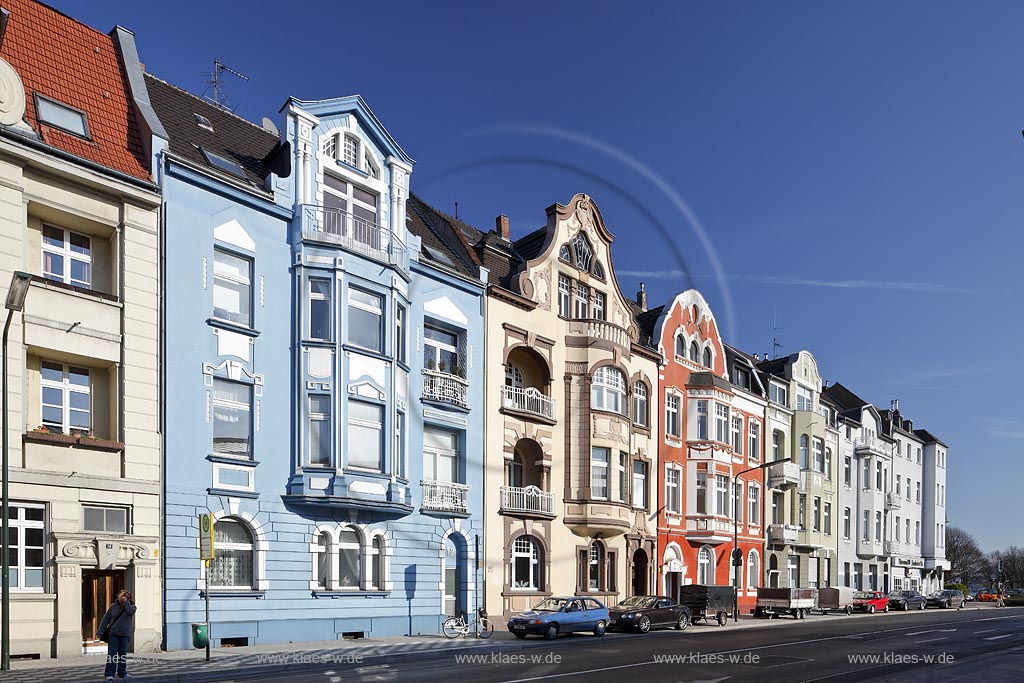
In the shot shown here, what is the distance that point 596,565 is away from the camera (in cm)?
4294

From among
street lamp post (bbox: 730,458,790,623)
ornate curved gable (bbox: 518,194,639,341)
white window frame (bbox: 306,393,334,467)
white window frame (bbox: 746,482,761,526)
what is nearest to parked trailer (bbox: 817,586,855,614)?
white window frame (bbox: 746,482,761,526)

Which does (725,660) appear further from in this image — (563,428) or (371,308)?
(563,428)

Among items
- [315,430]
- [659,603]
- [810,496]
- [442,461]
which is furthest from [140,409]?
[810,496]

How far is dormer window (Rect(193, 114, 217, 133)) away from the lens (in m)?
31.9

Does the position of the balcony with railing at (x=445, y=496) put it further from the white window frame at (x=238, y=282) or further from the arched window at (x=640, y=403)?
the arched window at (x=640, y=403)

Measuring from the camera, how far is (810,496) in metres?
63.9

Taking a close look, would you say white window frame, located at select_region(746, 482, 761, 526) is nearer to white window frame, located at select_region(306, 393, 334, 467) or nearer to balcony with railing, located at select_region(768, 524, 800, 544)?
balcony with railing, located at select_region(768, 524, 800, 544)

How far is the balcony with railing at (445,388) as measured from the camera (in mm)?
35438

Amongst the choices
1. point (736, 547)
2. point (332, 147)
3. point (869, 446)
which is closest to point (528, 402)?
point (332, 147)

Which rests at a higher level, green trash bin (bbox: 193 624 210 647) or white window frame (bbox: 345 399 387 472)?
white window frame (bbox: 345 399 387 472)

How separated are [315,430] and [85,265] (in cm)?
830

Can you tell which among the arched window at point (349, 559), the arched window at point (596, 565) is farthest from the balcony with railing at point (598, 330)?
the arched window at point (349, 559)

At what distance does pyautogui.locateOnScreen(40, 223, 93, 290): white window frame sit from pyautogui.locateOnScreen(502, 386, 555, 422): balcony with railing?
1720 centimetres

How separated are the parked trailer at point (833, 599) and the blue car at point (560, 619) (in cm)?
2882
